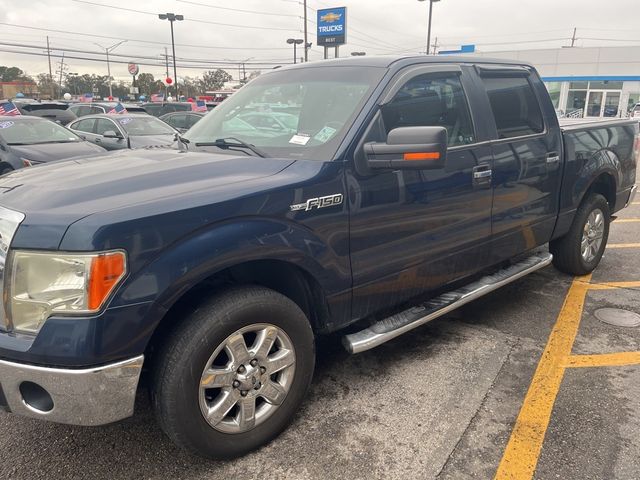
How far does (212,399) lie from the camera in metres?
2.40

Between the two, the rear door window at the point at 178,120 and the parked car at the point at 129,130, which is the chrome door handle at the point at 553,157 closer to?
the parked car at the point at 129,130

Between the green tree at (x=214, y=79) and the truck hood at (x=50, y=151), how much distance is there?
87978 mm

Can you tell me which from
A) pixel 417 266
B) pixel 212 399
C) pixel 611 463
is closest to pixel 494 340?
pixel 417 266

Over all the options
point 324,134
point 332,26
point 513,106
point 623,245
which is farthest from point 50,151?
point 332,26

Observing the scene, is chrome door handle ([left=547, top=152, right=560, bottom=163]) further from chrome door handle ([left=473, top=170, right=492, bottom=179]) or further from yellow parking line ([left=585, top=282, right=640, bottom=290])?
yellow parking line ([left=585, top=282, right=640, bottom=290])

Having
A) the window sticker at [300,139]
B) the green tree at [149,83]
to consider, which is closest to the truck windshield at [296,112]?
the window sticker at [300,139]

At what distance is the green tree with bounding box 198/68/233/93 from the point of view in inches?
3685

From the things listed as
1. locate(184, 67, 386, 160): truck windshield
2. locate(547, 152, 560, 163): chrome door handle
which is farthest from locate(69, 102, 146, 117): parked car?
locate(547, 152, 560, 163): chrome door handle

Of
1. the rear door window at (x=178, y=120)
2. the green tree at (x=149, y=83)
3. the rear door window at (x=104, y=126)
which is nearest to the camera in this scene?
the rear door window at (x=104, y=126)

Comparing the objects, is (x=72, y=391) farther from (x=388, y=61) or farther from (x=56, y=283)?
(x=388, y=61)

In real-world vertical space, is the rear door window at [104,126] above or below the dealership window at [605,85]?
below

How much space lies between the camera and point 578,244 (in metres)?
4.77

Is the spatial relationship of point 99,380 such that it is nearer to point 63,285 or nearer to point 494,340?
point 63,285

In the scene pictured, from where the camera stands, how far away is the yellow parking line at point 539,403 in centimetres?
245
